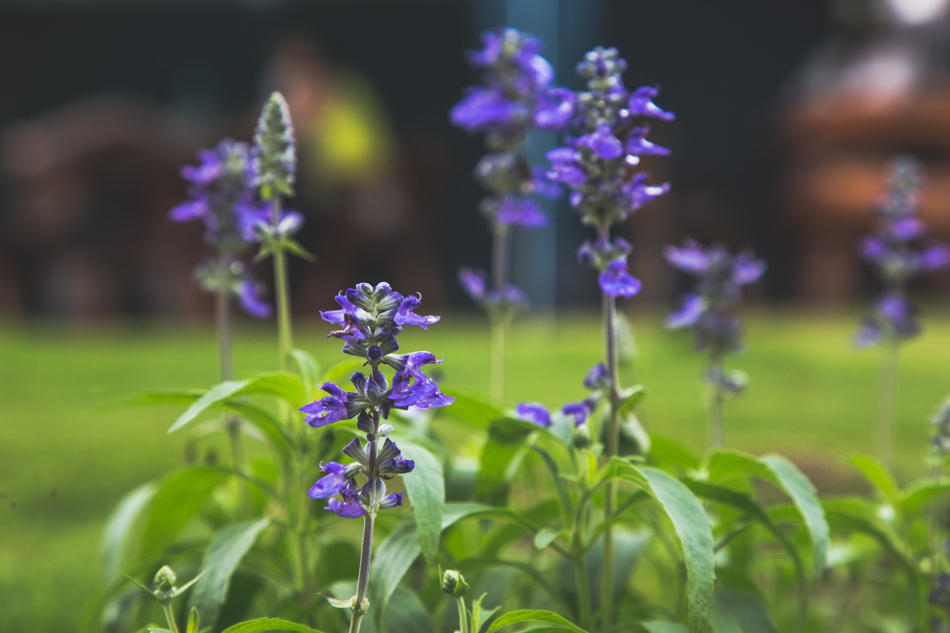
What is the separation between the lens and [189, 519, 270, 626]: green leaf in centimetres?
121

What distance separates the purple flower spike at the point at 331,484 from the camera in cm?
99

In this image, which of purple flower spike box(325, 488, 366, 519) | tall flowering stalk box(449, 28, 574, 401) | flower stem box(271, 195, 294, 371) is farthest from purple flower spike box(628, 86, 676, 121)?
purple flower spike box(325, 488, 366, 519)

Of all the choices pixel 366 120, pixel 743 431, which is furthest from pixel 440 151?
pixel 743 431

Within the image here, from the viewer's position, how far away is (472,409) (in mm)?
1459

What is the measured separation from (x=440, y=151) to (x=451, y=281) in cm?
138

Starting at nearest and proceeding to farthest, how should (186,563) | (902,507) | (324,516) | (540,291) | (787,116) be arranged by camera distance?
(324,516), (902,507), (186,563), (540,291), (787,116)

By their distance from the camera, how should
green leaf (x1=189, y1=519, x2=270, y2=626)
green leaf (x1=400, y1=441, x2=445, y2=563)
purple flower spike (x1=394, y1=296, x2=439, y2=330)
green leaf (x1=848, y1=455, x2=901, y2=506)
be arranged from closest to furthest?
1. purple flower spike (x1=394, y1=296, x2=439, y2=330)
2. green leaf (x1=400, y1=441, x2=445, y2=563)
3. green leaf (x1=189, y1=519, x2=270, y2=626)
4. green leaf (x1=848, y1=455, x2=901, y2=506)

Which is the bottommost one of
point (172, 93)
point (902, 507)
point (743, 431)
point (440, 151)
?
point (743, 431)

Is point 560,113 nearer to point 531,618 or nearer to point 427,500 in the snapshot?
point 427,500

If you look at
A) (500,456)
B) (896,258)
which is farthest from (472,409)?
(896,258)

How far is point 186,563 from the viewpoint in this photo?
1.67m

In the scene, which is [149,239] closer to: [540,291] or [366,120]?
[366,120]

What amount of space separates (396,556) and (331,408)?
0.34m

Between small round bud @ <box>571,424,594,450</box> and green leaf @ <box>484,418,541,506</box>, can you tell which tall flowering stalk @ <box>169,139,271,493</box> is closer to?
green leaf @ <box>484,418,541,506</box>
